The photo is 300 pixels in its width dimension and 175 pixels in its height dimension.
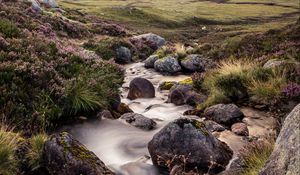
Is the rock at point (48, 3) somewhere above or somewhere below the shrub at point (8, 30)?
below

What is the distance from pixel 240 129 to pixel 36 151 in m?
6.61

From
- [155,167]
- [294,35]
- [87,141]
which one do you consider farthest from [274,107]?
[294,35]

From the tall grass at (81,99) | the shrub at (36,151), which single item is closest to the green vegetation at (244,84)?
the tall grass at (81,99)

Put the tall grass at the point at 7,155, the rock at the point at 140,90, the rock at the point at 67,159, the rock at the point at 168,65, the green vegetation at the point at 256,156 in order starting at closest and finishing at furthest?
the tall grass at the point at 7,155 < the green vegetation at the point at 256,156 < the rock at the point at 67,159 < the rock at the point at 140,90 < the rock at the point at 168,65

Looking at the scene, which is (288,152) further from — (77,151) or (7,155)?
(7,155)

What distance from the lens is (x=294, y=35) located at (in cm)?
2466

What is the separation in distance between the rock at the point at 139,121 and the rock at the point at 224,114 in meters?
2.12

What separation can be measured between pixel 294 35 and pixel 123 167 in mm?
18602

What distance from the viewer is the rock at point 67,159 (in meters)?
8.11

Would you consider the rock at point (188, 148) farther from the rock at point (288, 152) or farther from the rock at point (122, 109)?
the rock at point (122, 109)

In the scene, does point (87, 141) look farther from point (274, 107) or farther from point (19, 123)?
point (274, 107)

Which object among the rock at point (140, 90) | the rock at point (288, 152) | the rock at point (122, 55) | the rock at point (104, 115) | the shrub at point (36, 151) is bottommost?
the rock at point (122, 55)

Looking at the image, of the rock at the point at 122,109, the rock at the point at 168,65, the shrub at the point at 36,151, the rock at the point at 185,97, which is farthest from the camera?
the rock at the point at 168,65

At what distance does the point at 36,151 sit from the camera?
8.67 metres
